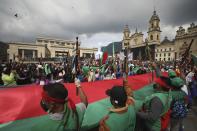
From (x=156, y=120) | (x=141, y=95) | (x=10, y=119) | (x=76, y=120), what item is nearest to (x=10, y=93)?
(x=10, y=119)

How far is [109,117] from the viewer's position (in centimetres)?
261

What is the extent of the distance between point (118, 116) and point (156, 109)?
911 mm

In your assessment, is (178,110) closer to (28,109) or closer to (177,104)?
(177,104)

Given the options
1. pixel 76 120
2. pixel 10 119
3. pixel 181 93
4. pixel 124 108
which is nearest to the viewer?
pixel 76 120

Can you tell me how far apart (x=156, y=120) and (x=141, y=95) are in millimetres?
1826

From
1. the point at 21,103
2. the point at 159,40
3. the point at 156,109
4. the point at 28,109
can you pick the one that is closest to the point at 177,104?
the point at 156,109

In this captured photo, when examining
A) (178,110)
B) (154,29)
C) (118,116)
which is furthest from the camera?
(154,29)

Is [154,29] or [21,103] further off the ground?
[154,29]

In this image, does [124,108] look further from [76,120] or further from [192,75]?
[192,75]

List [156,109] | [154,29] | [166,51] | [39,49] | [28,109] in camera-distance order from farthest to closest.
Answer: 1. [166,51]
2. [39,49]
3. [154,29]
4. [28,109]
5. [156,109]

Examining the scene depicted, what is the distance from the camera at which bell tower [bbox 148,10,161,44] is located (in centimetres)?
10162

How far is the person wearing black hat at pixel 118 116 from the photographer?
102 inches

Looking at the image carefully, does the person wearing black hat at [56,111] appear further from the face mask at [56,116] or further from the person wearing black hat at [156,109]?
the person wearing black hat at [156,109]

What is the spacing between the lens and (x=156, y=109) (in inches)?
130
